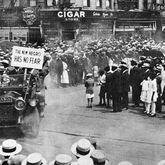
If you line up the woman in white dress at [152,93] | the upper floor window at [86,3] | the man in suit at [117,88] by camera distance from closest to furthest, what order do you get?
the woman in white dress at [152,93] < the man in suit at [117,88] < the upper floor window at [86,3]

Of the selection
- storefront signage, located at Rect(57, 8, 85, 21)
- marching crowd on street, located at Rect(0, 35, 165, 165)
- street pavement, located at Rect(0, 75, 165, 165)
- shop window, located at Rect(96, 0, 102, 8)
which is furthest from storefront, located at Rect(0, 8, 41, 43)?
street pavement, located at Rect(0, 75, 165, 165)

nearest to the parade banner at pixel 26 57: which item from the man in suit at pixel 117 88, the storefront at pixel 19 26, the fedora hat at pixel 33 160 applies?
the man in suit at pixel 117 88

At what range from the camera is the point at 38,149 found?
8.69 meters

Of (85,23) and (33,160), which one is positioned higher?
(85,23)

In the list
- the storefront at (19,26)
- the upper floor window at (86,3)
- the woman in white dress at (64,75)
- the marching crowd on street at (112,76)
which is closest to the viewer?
the marching crowd on street at (112,76)

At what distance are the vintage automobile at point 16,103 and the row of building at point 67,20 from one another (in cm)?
2463

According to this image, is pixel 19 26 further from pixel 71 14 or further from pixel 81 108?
pixel 81 108

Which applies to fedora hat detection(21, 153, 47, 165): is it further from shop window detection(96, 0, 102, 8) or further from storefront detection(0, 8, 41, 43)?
shop window detection(96, 0, 102, 8)

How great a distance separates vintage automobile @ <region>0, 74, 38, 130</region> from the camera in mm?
9445

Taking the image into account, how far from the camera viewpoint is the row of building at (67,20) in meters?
35.3

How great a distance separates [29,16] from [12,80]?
28.6 m

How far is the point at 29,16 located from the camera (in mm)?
38312

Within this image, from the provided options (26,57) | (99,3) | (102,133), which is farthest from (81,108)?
(99,3)

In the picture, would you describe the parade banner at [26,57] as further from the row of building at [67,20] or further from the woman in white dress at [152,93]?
the row of building at [67,20]
